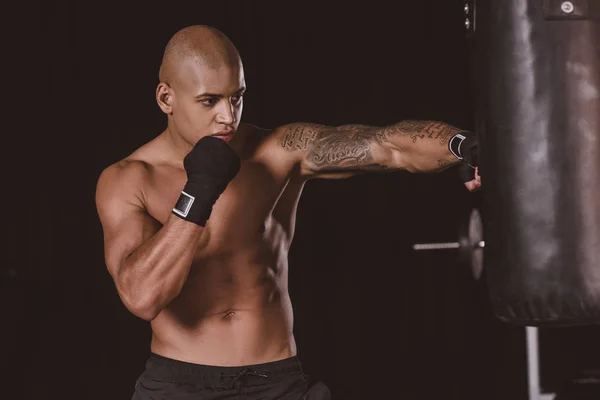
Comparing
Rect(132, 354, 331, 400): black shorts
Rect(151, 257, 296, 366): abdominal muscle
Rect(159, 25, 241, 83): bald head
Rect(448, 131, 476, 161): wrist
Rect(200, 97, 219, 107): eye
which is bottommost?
Rect(132, 354, 331, 400): black shorts

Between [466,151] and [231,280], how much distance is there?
0.82m

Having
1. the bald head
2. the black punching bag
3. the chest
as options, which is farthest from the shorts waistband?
the black punching bag

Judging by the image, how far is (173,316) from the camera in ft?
8.50

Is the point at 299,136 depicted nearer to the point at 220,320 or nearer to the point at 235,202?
the point at 235,202

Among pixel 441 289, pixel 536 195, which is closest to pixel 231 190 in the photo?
pixel 536 195

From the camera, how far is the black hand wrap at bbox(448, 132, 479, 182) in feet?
6.95

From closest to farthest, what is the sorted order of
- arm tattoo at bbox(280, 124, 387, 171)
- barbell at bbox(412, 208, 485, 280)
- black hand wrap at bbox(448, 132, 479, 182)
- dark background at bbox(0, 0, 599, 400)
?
black hand wrap at bbox(448, 132, 479, 182)
arm tattoo at bbox(280, 124, 387, 171)
barbell at bbox(412, 208, 485, 280)
dark background at bbox(0, 0, 599, 400)

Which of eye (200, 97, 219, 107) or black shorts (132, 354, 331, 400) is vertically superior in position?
eye (200, 97, 219, 107)

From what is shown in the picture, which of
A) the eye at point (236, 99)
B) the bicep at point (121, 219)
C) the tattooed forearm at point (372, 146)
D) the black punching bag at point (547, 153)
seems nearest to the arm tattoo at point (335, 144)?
the tattooed forearm at point (372, 146)

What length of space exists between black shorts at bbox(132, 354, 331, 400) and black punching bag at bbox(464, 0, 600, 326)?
97 centimetres

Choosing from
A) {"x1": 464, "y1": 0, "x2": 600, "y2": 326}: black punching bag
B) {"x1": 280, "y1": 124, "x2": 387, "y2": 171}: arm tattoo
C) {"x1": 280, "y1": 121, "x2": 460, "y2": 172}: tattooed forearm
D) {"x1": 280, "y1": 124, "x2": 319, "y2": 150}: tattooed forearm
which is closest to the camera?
{"x1": 464, "y1": 0, "x2": 600, "y2": 326}: black punching bag

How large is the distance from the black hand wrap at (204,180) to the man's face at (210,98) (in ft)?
0.43

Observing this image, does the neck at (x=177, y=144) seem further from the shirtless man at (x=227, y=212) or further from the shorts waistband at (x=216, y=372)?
the shorts waistband at (x=216, y=372)

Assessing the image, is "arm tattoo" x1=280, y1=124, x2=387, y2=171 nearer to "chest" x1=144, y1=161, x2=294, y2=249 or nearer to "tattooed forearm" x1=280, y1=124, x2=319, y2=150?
"tattooed forearm" x1=280, y1=124, x2=319, y2=150
